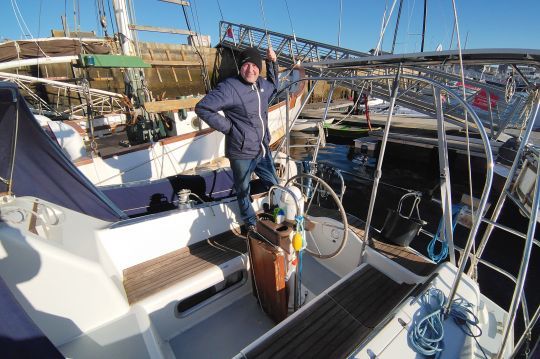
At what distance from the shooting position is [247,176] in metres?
2.63

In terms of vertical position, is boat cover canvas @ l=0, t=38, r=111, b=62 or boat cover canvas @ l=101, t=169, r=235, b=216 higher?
boat cover canvas @ l=0, t=38, r=111, b=62

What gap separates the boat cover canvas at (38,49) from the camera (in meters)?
9.48

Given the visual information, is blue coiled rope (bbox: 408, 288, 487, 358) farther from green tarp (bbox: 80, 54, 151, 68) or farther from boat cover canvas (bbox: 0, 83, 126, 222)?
green tarp (bbox: 80, 54, 151, 68)

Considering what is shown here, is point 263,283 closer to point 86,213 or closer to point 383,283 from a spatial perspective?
point 383,283

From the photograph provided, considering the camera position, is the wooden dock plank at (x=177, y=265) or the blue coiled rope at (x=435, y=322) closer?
the blue coiled rope at (x=435, y=322)

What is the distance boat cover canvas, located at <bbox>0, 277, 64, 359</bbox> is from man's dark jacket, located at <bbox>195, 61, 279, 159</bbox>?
1.60 meters

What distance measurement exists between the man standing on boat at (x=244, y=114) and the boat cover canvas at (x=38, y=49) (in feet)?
34.8

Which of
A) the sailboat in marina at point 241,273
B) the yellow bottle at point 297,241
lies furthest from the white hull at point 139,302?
the yellow bottle at point 297,241

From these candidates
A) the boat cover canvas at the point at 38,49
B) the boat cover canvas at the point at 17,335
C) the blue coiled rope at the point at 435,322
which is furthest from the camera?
the boat cover canvas at the point at 38,49

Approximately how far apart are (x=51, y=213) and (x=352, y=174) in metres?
7.68

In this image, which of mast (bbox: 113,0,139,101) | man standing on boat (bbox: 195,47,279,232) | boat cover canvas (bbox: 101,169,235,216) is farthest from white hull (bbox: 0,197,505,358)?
mast (bbox: 113,0,139,101)

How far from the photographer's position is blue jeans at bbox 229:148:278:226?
8.45 ft

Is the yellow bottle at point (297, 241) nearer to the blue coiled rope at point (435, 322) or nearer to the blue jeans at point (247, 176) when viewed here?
the blue coiled rope at point (435, 322)

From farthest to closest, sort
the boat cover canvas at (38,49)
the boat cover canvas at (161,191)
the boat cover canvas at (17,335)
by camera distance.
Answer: the boat cover canvas at (38,49), the boat cover canvas at (161,191), the boat cover canvas at (17,335)
